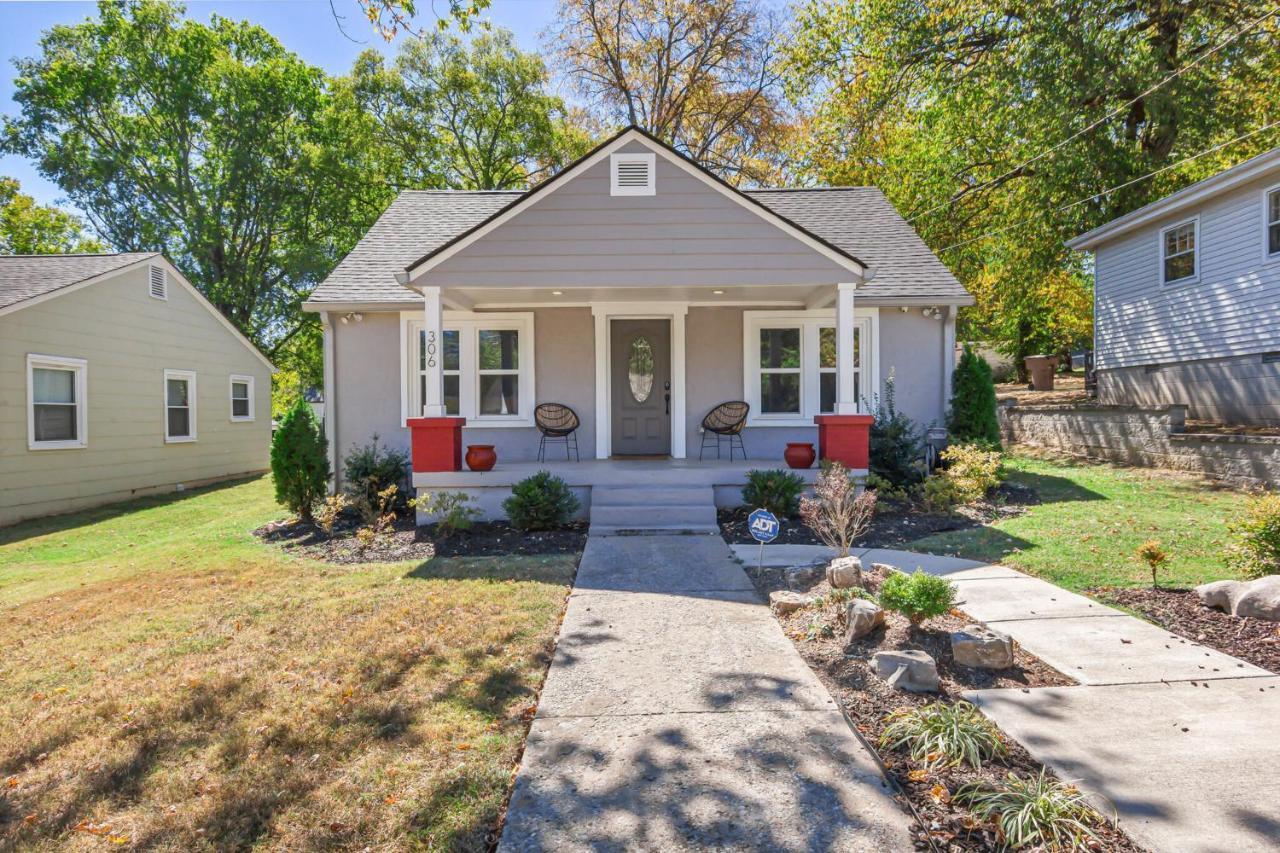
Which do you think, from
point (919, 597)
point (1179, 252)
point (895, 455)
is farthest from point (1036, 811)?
point (1179, 252)

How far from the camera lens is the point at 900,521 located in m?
7.46

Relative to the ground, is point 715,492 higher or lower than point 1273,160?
lower

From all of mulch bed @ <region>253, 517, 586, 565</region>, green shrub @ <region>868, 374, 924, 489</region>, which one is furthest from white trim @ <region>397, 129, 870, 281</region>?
mulch bed @ <region>253, 517, 586, 565</region>

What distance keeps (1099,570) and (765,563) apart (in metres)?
2.55

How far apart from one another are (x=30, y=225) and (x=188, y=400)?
50.6 feet

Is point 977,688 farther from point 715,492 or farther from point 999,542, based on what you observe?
point 715,492

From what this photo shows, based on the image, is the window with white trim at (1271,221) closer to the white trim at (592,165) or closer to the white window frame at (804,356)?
the white window frame at (804,356)

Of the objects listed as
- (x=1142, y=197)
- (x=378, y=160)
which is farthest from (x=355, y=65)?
(x=1142, y=197)

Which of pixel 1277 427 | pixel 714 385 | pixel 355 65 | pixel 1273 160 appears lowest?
pixel 1277 427

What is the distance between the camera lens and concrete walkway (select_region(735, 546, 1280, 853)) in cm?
224

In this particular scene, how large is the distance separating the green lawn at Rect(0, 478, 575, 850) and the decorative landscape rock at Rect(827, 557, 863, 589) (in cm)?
193

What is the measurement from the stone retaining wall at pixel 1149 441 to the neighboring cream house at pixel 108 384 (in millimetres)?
16350

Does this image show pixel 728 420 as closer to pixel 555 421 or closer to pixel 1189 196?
pixel 555 421

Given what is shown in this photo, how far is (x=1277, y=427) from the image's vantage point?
32.6 ft
